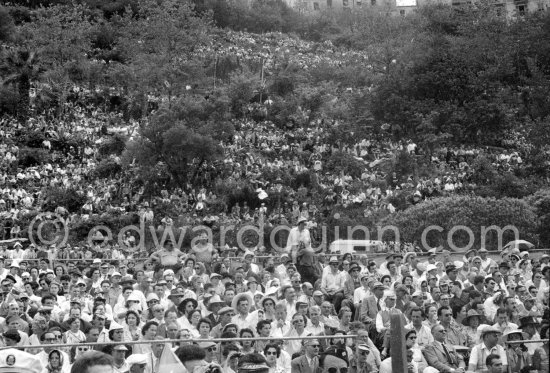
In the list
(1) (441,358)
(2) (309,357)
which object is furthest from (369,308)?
(2) (309,357)

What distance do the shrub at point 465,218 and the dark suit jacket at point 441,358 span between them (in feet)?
51.0

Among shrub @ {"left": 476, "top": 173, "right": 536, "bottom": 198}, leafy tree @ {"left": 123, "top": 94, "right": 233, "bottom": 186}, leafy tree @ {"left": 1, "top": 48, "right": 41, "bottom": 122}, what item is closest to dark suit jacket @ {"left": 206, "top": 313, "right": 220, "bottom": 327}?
shrub @ {"left": 476, "top": 173, "right": 536, "bottom": 198}

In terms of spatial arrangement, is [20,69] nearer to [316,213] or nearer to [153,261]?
[316,213]

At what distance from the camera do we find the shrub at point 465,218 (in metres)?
26.9

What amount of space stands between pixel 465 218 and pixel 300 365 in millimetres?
18566

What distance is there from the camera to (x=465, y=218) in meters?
27.4

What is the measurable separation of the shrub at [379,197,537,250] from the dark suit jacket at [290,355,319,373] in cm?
1713

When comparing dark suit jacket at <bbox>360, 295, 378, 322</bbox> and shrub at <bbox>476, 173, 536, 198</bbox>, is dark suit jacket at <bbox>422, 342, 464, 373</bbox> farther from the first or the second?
shrub at <bbox>476, 173, 536, 198</bbox>

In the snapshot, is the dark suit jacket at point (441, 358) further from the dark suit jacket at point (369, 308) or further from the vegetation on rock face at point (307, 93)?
the vegetation on rock face at point (307, 93)

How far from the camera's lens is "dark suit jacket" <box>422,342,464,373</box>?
1040 cm

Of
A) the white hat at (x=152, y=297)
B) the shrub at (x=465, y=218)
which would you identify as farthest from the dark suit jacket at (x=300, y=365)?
the shrub at (x=465, y=218)

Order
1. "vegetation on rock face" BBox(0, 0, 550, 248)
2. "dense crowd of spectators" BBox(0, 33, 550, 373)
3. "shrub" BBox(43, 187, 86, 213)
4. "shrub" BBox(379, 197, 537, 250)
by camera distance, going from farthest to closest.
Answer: "vegetation on rock face" BBox(0, 0, 550, 248)
"shrub" BBox(43, 187, 86, 213)
"shrub" BBox(379, 197, 537, 250)
"dense crowd of spectators" BBox(0, 33, 550, 373)

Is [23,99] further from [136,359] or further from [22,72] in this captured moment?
[136,359]

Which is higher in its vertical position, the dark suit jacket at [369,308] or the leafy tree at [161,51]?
the leafy tree at [161,51]
